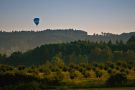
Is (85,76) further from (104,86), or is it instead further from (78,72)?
(104,86)

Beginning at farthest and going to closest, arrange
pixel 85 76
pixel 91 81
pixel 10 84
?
pixel 85 76, pixel 91 81, pixel 10 84

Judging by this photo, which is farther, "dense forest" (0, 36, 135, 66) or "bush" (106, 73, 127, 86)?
"dense forest" (0, 36, 135, 66)

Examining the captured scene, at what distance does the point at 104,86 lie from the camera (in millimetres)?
40188

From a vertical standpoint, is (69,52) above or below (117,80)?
above

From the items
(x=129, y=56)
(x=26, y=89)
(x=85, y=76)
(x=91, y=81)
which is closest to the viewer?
(x=26, y=89)

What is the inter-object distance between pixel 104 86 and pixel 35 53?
5831 inches

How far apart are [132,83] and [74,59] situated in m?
114

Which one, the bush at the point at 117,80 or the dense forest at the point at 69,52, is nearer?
the bush at the point at 117,80

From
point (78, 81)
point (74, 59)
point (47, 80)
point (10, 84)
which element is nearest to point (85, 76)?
point (78, 81)

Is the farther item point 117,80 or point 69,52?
point 69,52

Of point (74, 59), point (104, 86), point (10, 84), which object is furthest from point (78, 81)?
point (74, 59)

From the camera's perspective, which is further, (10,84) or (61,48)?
(61,48)

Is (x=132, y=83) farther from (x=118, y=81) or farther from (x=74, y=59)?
(x=74, y=59)

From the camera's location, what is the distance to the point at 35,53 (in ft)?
613
